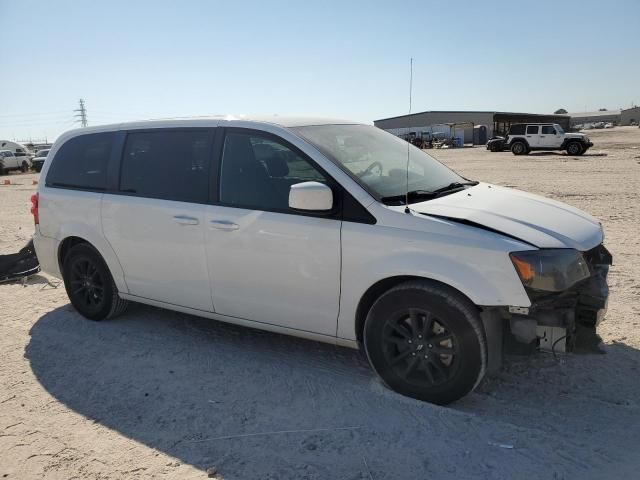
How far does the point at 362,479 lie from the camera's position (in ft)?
8.67

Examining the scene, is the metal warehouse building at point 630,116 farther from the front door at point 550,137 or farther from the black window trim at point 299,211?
the black window trim at point 299,211

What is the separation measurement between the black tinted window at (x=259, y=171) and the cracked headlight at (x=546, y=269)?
1.44 m

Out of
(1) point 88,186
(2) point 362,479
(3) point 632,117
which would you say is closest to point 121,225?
(1) point 88,186

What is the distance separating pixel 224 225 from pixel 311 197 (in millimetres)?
855

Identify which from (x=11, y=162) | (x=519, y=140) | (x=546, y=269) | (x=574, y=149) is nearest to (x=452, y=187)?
(x=546, y=269)

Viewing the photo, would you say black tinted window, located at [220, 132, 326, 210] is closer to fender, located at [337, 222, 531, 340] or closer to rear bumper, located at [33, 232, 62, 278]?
fender, located at [337, 222, 531, 340]

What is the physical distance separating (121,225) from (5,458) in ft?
6.79

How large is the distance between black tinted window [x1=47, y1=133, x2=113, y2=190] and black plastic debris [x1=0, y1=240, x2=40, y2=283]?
2061 millimetres

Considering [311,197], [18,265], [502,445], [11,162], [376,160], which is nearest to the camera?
[502,445]

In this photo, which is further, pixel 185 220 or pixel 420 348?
pixel 185 220

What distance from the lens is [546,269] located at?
2.96 meters

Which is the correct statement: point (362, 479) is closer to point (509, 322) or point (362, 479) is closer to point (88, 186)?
point (509, 322)

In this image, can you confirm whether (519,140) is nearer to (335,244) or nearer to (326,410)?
(335,244)

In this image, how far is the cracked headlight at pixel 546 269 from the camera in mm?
2941
